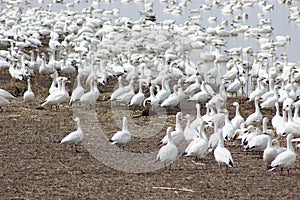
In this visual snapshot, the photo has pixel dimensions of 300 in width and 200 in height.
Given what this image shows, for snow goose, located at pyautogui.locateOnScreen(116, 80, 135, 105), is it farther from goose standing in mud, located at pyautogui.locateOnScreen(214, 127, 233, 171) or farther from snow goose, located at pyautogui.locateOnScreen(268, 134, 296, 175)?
snow goose, located at pyautogui.locateOnScreen(268, 134, 296, 175)

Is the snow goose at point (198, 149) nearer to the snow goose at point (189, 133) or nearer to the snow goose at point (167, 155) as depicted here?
the snow goose at point (167, 155)

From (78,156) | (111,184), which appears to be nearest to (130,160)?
(78,156)

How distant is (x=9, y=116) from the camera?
13.0 metres

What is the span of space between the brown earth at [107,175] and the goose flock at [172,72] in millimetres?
243

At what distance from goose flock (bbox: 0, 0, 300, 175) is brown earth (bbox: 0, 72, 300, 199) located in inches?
9.6

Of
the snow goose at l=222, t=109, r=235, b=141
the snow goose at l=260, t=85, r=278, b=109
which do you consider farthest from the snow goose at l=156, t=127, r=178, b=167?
the snow goose at l=260, t=85, r=278, b=109

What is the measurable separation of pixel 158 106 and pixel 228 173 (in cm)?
437

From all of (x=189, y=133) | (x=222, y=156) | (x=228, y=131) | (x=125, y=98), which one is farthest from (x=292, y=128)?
(x=125, y=98)

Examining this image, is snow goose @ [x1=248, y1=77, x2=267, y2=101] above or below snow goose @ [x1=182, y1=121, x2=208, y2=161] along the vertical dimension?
below

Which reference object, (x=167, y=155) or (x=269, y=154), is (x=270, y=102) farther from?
(x=167, y=155)

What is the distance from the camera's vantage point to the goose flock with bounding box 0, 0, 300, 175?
11.0m

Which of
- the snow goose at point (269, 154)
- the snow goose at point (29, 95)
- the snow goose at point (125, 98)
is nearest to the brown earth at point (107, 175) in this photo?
the snow goose at point (269, 154)

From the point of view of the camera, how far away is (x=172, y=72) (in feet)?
56.6

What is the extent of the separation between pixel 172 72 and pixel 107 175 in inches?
312
